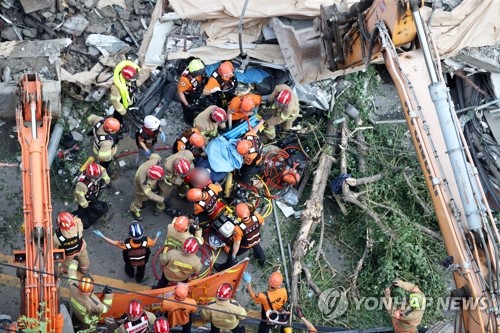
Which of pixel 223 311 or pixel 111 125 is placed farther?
pixel 111 125

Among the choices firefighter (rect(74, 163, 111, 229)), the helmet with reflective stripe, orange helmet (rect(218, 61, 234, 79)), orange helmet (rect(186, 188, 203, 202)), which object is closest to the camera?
the helmet with reflective stripe

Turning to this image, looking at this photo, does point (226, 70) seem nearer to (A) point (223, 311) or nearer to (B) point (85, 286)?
(A) point (223, 311)

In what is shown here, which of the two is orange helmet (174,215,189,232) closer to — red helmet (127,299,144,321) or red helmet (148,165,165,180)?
red helmet (148,165,165,180)

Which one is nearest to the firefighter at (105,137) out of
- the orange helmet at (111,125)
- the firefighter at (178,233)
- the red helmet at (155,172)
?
the orange helmet at (111,125)

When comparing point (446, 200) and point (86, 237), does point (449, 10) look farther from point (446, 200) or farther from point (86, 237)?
point (86, 237)

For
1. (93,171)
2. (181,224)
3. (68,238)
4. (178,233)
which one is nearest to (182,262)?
(178,233)

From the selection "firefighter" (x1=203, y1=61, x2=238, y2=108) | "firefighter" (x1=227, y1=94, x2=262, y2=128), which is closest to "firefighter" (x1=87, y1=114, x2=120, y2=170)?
"firefighter" (x1=203, y1=61, x2=238, y2=108)

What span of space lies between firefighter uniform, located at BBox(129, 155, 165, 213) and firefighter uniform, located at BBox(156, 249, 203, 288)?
1261 mm

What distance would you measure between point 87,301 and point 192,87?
4670 millimetres

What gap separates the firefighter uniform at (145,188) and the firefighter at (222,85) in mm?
1719

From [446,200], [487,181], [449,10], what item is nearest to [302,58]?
[449,10]

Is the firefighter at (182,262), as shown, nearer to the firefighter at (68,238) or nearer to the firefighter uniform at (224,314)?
the firefighter uniform at (224,314)

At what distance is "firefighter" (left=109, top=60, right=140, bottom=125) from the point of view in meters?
15.2

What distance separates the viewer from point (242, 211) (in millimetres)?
14570
